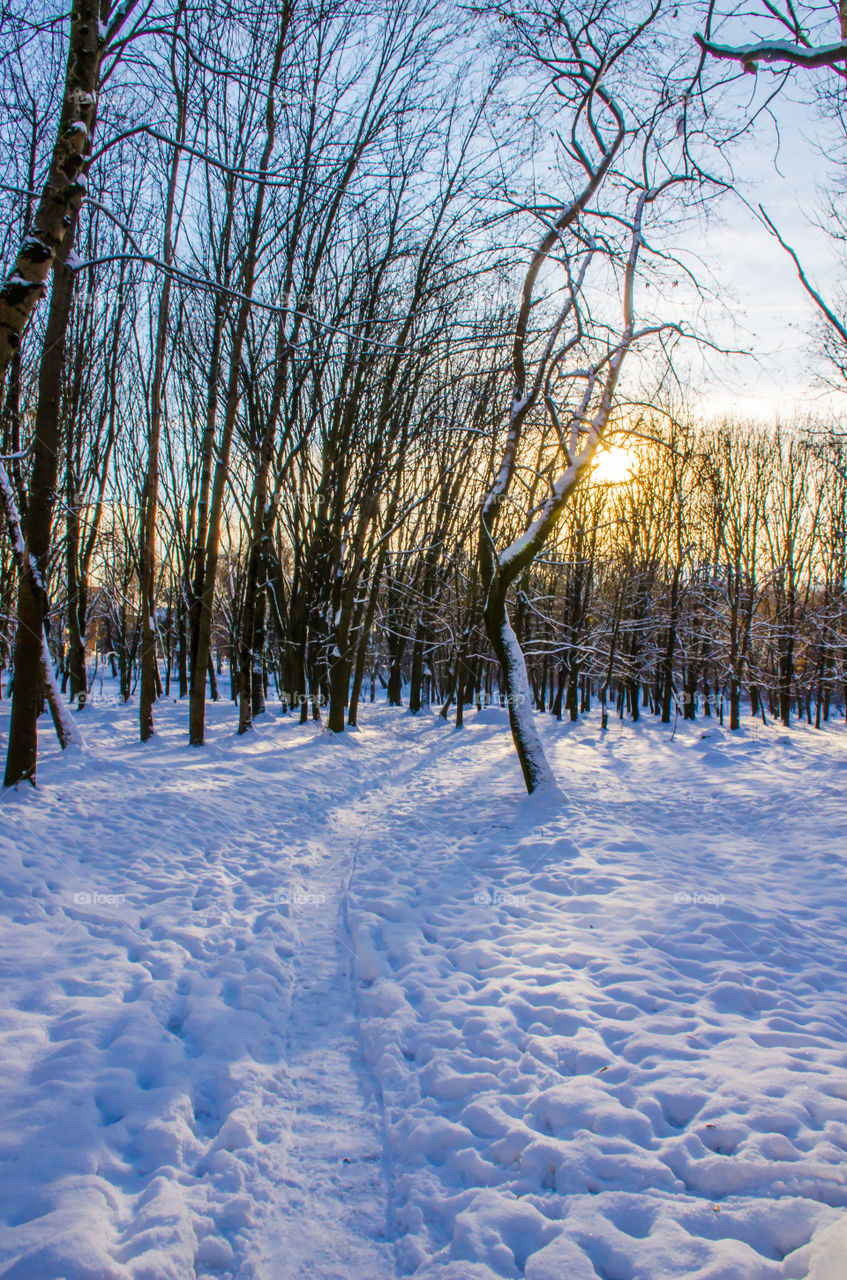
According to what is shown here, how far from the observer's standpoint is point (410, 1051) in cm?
349

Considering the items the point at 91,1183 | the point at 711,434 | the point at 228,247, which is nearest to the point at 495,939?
the point at 91,1183

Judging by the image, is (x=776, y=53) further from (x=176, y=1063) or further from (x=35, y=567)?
(x=35, y=567)

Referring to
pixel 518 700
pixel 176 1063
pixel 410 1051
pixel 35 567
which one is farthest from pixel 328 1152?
pixel 518 700

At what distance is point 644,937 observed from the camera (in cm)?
480

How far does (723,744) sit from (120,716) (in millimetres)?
15649

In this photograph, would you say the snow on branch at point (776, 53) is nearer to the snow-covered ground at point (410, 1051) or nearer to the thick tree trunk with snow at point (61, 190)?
the thick tree trunk with snow at point (61, 190)

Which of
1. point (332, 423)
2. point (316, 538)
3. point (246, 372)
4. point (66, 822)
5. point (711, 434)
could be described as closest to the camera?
point (66, 822)

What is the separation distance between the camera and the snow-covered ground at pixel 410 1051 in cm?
227

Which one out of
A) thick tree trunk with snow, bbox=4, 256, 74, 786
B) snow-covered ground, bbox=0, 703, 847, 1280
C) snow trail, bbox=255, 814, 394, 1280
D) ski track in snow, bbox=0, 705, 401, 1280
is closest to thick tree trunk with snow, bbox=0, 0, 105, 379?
thick tree trunk with snow, bbox=4, 256, 74, 786

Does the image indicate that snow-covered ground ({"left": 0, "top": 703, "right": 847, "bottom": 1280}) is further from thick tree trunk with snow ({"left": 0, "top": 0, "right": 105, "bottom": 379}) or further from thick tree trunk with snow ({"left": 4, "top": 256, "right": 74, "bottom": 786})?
thick tree trunk with snow ({"left": 0, "top": 0, "right": 105, "bottom": 379})

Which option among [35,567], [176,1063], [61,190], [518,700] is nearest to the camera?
[176,1063]

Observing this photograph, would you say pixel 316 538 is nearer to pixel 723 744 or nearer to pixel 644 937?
pixel 723 744

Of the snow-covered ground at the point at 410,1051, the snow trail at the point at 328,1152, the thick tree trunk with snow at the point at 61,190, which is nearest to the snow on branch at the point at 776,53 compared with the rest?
the thick tree trunk with snow at the point at 61,190

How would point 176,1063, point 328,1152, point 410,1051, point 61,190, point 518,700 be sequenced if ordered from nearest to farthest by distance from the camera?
point 328,1152 < point 176,1063 < point 410,1051 < point 61,190 < point 518,700
